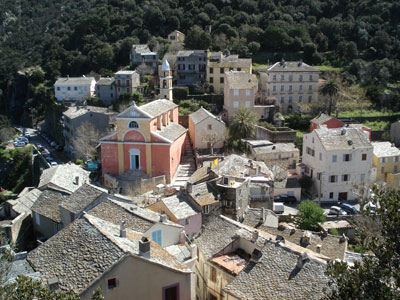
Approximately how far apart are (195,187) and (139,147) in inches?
547

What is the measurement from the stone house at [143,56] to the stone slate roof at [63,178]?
40.2 m

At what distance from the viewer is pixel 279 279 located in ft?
61.0

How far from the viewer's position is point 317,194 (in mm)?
43656

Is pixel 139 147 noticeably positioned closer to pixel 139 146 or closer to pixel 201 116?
pixel 139 146

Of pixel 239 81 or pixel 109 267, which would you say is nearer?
pixel 109 267

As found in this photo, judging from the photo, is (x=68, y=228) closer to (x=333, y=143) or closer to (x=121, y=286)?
(x=121, y=286)

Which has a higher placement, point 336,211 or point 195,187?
point 195,187

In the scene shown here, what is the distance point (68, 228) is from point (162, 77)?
3742 centimetres

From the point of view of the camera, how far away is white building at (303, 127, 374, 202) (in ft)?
141

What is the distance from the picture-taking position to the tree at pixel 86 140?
5269 centimetres

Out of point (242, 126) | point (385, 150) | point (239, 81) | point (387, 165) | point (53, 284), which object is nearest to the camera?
point (53, 284)

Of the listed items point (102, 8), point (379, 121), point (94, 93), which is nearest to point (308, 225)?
point (379, 121)

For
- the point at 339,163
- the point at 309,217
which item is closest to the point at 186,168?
the point at 339,163

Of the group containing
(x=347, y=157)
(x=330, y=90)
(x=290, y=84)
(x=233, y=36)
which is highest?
(x=233, y=36)
